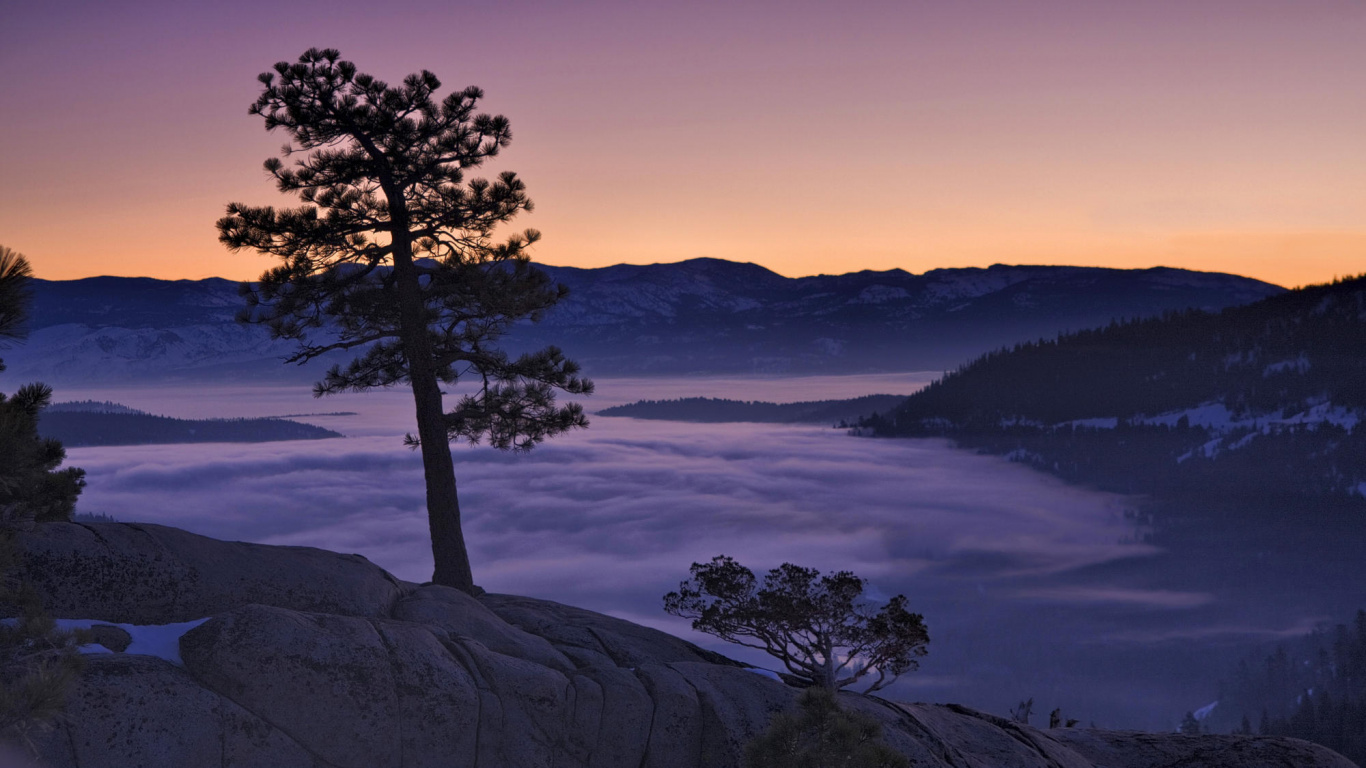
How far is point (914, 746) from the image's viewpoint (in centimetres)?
1506

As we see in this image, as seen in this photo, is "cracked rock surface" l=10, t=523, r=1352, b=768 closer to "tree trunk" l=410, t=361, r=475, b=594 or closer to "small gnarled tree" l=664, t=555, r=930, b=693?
"small gnarled tree" l=664, t=555, r=930, b=693

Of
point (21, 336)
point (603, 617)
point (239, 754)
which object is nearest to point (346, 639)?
point (239, 754)

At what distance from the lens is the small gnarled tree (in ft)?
68.5

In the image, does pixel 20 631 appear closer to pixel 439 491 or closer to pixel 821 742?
pixel 821 742

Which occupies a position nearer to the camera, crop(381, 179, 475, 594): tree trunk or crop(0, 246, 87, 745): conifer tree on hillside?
crop(0, 246, 87, 745): conifer tree on hillside

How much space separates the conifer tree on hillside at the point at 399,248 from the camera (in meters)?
22.1

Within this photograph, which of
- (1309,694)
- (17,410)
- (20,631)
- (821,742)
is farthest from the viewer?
(1309,694)

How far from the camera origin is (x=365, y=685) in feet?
38.4

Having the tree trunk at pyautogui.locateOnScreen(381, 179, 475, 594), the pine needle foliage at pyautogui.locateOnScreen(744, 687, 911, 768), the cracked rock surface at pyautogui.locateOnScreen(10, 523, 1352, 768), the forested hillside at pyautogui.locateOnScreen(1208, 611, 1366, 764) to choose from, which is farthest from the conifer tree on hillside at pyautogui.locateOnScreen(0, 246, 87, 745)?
the forested hillside at pyautogui.locateOnScreen(1208, 611, 1366, 764)

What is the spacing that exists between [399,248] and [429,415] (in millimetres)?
4575

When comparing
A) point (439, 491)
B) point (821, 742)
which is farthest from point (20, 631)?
point (439, 491)

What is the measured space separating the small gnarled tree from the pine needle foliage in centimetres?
836

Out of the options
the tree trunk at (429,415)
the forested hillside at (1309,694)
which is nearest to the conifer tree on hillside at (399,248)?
the tree trunk at (429,415)

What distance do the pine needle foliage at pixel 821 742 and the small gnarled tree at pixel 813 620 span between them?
27.4ft
